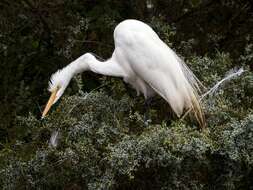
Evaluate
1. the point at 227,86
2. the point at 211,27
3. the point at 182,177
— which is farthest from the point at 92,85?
the point at 182,177

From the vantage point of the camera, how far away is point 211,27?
21.4 ft

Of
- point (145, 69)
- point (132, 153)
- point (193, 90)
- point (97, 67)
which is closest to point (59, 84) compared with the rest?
point (97, 67)

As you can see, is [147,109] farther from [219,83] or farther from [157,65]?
[219,83]

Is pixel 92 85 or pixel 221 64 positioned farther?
pixel 92 85

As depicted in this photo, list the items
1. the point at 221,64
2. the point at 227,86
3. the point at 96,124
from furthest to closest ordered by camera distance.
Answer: the point at 221,64 < the point at 227,86 < the point at 96,124

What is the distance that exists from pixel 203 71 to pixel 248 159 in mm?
1270

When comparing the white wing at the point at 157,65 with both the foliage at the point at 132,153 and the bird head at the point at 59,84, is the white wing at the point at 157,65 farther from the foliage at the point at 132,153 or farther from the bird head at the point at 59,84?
the bird head at the point at 59,84

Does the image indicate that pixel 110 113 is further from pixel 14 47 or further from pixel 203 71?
pixel 14 47

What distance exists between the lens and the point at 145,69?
198 inches

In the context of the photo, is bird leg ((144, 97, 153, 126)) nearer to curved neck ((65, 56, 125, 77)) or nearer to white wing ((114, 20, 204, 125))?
white wing ((114, 20, 204, 125))

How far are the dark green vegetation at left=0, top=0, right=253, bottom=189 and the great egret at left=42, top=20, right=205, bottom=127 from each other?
0.12m

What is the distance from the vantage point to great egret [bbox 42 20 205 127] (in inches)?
191

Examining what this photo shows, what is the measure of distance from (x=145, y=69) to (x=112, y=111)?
0.52 meters

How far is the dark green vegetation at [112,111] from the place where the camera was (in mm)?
3889
